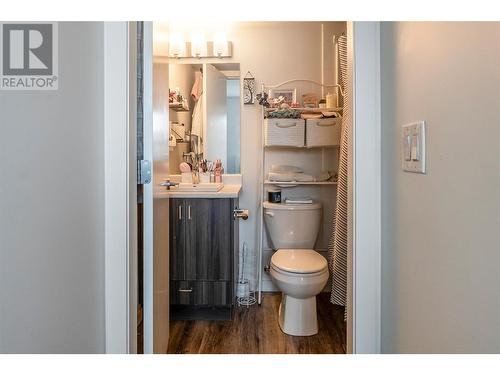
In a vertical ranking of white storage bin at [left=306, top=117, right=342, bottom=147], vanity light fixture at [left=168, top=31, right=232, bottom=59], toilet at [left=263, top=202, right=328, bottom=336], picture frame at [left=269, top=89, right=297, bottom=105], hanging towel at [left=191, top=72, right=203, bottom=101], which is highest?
vanity light fixture at [left=168, top=31, right=232, bottom=59]

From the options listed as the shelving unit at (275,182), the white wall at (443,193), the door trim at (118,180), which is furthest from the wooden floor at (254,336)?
the white wall at (443,193)

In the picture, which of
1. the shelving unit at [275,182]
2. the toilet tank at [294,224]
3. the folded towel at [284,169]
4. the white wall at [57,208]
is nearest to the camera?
the white wall at [57,208]

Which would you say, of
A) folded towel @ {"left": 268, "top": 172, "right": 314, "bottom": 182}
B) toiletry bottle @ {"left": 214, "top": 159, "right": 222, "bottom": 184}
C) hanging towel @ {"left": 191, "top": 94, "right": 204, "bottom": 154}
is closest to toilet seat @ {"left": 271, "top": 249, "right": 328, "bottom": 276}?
folded towel @ {"left": 268, "top": 172, "right": 314, "bottom": 182}

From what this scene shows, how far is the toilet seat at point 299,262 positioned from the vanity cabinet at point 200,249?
0.32m

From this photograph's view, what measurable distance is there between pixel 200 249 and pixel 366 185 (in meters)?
1.42

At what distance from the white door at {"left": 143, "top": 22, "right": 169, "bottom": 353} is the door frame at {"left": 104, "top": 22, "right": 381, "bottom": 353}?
0.15 meters

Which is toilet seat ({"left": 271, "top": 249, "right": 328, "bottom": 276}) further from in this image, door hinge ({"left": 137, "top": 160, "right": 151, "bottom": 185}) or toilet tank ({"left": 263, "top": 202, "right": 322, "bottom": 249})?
door hinge ({"left": 137, "top": 160, "right": 151, "bottom": 185})

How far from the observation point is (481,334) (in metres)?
0.65

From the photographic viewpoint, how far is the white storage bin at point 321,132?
267 cm

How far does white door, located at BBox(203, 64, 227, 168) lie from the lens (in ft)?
9.75

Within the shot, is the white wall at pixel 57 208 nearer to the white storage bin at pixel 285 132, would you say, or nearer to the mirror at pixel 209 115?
the white storage bin at pixel 285 132

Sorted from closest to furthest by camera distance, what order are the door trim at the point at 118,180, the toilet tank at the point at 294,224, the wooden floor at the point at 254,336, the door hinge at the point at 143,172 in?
the door trim at the point at 118,180
the door hinge at the point at 143,172
the wooden floor at the point at 254,336
the toilet tank at the point at 294,224
